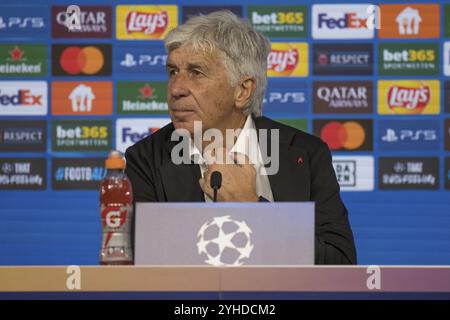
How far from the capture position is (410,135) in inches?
139

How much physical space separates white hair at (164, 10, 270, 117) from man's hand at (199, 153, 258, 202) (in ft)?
0.89

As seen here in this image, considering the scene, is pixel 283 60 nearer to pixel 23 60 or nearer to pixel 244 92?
pixel 23 60

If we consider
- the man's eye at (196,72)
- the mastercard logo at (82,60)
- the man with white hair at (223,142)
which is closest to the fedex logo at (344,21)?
the mastercard logo at (82,60)

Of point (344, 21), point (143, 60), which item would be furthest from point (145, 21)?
point (344, 21)

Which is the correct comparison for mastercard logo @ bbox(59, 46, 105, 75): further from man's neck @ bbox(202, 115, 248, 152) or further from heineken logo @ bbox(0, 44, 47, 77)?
man's neck @ bbox(202, 115, 248, 152)

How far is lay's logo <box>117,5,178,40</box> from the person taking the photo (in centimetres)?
356

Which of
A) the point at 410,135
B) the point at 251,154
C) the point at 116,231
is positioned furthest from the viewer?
the point at 410,135

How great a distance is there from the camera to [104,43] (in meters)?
3.62

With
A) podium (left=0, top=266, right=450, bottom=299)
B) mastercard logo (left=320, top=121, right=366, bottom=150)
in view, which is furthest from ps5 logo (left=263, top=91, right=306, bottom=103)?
podium (left=0, top=266, right=450, bottom=299)

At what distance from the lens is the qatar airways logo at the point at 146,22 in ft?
11.7

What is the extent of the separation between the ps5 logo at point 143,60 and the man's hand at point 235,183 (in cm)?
157

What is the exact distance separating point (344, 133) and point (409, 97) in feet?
1.01
